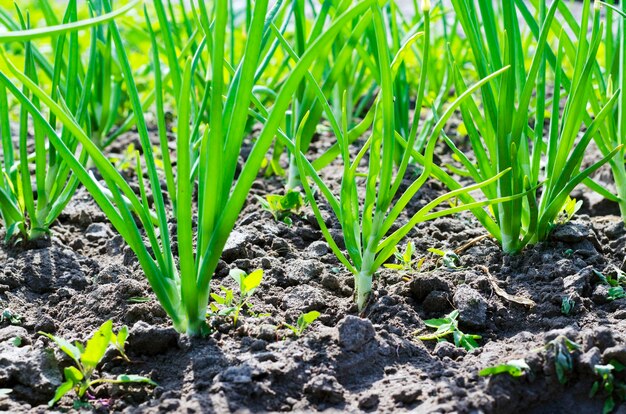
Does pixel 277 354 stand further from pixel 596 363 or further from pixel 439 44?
pixel 439 44

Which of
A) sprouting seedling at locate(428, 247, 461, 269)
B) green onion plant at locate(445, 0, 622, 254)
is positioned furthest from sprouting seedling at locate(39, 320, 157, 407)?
green onion plant at locate(445, 0, 622, 254)

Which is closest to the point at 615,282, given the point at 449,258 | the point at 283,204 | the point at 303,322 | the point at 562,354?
the point at 449,258

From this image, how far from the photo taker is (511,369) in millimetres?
1329

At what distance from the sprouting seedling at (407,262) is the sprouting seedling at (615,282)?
0.36 m

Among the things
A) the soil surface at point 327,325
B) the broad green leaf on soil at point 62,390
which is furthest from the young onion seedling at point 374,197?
the broad green leaf on soil at point 62,390

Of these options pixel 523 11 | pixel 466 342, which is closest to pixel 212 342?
pixel 466 342

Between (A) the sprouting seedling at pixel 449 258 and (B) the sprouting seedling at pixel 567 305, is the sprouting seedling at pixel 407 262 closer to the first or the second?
(A) the sprouting seedling at pixel 449 258

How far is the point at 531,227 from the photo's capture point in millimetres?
1836

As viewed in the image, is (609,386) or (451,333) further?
(451,333)

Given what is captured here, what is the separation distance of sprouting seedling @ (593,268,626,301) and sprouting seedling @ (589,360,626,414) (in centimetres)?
31

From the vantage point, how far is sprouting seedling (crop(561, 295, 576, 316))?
1610 millimetres

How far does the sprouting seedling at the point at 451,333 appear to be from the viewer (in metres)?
1.53

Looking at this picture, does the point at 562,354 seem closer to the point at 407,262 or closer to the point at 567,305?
the point at 567,305

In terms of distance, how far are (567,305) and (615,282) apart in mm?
169
